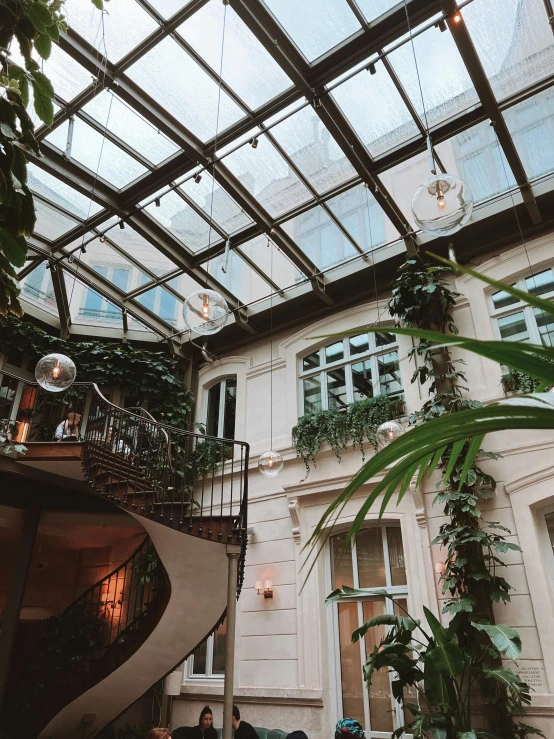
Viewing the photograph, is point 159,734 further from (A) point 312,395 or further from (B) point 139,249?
(B) point 139,249

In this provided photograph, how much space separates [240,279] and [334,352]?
76.7 inches

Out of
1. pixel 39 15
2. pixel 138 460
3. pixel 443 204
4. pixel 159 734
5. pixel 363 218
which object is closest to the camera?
pixel 39 15

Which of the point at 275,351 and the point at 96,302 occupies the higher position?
the point at 96,302

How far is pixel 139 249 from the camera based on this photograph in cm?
880

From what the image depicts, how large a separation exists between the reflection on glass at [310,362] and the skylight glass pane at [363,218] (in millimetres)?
1851

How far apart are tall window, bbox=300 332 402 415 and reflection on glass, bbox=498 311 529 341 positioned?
1.44 metres

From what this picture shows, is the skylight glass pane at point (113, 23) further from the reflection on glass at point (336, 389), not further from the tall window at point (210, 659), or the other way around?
the tall window at point (210, 659)

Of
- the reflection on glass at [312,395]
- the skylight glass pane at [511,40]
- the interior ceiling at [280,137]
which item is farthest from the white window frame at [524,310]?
the reflection on glass at [312,395]

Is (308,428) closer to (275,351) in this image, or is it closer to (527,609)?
(275,351)

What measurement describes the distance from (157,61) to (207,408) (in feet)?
18.1

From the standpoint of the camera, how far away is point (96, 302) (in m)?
9.87

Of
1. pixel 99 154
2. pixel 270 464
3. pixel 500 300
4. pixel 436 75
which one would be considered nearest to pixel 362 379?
pixel 500 300

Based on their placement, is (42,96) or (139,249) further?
(139,249)

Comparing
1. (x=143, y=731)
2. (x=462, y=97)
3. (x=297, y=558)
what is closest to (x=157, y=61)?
(x=462, y=97)
